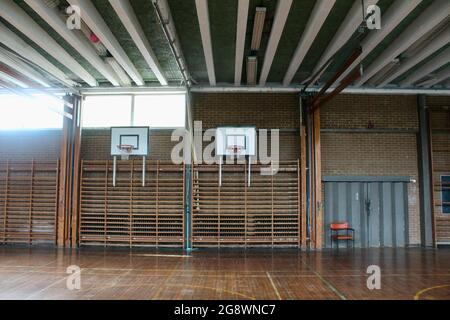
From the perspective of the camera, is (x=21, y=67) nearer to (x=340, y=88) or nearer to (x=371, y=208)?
(x=340, y=88)

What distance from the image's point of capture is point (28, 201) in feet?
35.2

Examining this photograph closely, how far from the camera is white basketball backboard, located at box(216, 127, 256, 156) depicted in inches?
401

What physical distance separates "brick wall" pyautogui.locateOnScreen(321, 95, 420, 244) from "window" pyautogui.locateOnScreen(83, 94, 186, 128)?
13.8 ft

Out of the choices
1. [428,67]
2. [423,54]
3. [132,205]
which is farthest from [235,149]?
[428,67]

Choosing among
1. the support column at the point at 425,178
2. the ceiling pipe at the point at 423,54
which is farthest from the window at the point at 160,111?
the support column at the point at 425,178

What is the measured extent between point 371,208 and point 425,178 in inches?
67.9

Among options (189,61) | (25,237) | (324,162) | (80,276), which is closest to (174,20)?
(189,61)

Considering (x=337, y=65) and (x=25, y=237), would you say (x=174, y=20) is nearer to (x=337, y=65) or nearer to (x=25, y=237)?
(x=337, y=65)

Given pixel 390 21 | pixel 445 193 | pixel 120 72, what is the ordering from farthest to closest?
pixel 445 193 < pixel 120 72 < pixel 390 21

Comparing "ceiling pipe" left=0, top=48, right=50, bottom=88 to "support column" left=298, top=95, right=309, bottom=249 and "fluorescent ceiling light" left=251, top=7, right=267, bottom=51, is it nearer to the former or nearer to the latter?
"fluorescent ceiling light" left=251, top=7, right=267, bottom=51

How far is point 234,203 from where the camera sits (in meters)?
10.4

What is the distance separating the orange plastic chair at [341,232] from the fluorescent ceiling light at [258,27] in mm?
5230

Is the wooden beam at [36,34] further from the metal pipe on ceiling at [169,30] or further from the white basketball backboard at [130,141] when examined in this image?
the metal pipe on ceiling at [169,30]

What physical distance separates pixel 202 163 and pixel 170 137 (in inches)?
47.3
